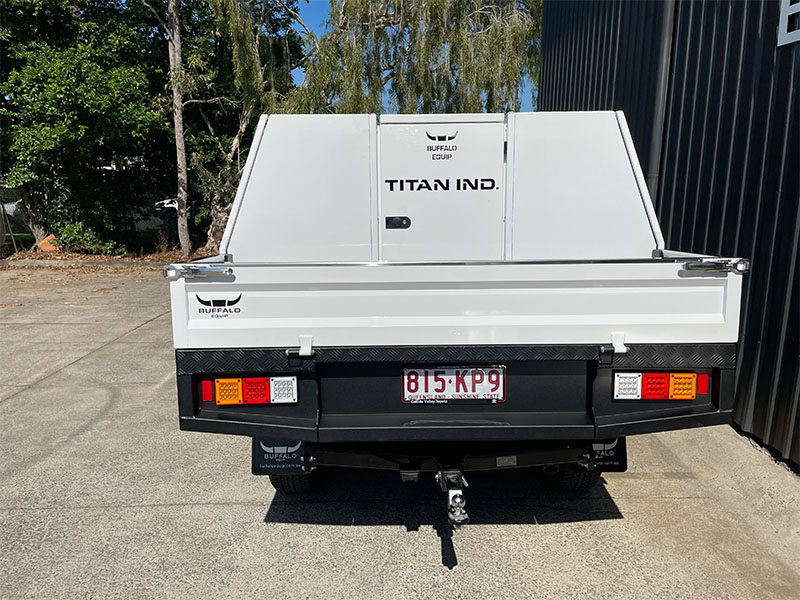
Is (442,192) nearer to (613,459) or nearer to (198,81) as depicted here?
(613,459)

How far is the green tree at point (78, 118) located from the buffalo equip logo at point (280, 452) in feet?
46.6

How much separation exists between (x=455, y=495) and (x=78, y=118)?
15634mm

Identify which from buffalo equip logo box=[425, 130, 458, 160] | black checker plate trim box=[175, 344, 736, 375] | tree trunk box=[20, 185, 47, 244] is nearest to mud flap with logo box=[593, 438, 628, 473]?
black checker plate trim box=[175, 344, 736, 375]

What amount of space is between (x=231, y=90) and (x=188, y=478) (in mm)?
15545

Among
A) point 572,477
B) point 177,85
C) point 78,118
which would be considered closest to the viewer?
point 572,477

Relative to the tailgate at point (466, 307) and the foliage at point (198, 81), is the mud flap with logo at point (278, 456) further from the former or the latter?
the foliage at point (198, 81)

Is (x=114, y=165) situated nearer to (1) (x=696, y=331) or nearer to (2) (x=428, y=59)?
(2) (x=428, y=59)

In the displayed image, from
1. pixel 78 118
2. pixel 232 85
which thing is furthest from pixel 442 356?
pixel 232 85

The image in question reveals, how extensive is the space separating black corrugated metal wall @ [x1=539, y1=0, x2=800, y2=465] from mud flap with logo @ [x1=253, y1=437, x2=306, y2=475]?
324 centimetres

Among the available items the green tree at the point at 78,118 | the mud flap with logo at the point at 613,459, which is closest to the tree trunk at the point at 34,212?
the green tree at the point at 78,118

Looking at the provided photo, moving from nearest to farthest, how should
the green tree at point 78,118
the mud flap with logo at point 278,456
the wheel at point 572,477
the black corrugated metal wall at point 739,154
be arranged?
the mud flap with logo at point 278,456 < the wheel at point 572,477 < the black corrugated metal wall at point 739,154 < the green tree at point 78,118

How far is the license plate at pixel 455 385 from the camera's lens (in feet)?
9.92

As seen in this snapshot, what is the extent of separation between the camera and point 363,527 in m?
3.63

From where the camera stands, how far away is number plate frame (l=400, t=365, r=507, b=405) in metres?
3.02
